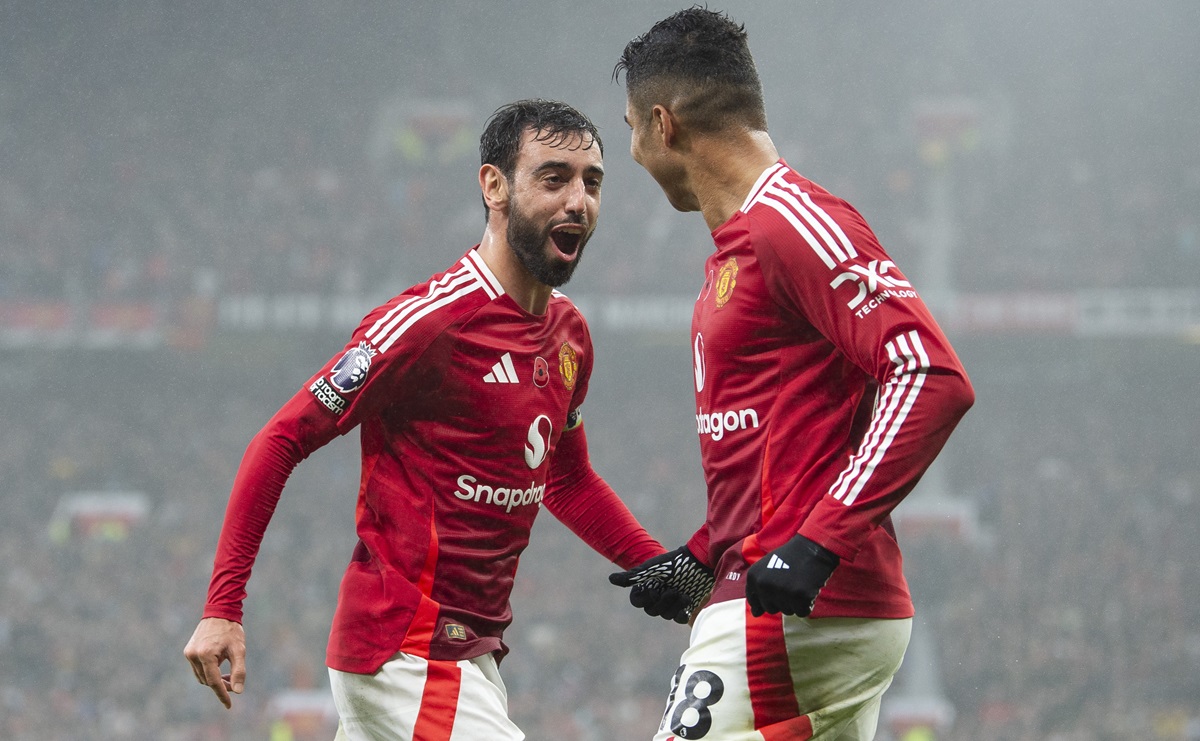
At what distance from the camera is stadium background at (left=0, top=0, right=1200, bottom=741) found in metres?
16.2

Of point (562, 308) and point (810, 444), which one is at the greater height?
point (562, 308)

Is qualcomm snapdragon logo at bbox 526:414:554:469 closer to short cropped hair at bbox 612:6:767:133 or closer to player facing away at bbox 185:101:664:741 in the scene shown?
player facing away at bbox 185:101:664:741

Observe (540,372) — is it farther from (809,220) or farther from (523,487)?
(809,220)

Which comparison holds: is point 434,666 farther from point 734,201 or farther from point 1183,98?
point 1183,98

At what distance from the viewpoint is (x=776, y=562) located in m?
2.17

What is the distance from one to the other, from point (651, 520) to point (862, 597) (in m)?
16.5

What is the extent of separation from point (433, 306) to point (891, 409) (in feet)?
4.09

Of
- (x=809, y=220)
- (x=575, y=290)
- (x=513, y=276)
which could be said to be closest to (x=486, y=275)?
(x=513, y=276)

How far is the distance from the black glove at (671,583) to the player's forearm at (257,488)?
85cm

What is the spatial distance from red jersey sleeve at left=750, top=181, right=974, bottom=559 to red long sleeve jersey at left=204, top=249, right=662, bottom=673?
95 cm

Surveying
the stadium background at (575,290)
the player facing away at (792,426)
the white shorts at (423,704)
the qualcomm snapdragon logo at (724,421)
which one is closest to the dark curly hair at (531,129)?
the player facing away at (792,426)

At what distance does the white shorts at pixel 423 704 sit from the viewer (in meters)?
2.77

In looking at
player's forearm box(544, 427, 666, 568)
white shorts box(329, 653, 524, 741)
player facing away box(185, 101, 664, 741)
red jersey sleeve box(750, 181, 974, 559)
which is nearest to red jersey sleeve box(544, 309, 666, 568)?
player's forearm box(544, 427, 666, 568)

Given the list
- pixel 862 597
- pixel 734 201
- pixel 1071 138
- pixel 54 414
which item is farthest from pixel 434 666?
pixel 1071 138
